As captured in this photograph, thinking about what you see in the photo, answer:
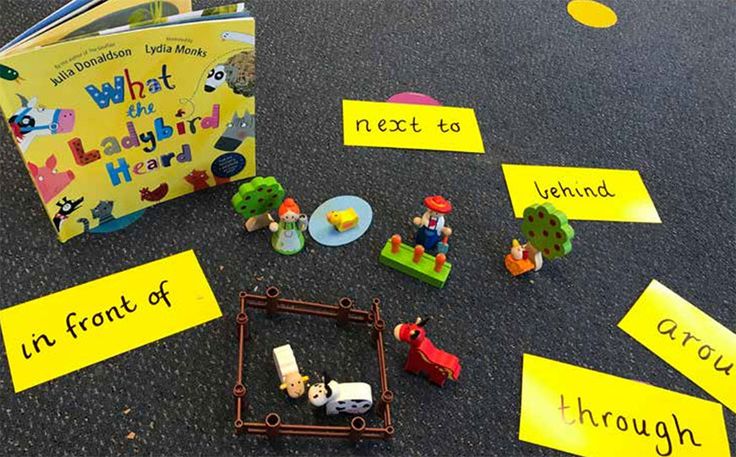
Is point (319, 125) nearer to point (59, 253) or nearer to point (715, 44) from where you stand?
point (59, 253)

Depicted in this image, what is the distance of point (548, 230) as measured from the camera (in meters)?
0.61

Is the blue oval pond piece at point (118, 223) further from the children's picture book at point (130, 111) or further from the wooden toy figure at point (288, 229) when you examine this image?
the wooden toy figure at point (288, 229)

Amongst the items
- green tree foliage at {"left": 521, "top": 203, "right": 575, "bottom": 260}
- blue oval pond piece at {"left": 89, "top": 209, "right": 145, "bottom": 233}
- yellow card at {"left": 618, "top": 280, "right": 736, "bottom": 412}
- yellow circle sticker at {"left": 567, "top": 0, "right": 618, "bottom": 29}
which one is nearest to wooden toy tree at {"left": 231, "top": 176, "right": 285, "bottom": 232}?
blue oval pond piece at {"left": 89, "top": 209, "right": 145, "bottom": 233}

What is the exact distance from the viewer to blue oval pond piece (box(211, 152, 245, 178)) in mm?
655

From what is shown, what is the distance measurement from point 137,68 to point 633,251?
1.82 feet

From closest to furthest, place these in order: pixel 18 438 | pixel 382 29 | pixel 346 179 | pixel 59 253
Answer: pixel 18 438
pixel 59 253
pixel 346 179
pixel 382 29

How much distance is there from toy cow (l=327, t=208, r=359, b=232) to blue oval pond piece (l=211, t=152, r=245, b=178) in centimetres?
11

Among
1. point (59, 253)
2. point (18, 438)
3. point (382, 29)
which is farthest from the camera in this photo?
point (382, 29)

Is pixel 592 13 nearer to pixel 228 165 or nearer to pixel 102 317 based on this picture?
pixel 228 165

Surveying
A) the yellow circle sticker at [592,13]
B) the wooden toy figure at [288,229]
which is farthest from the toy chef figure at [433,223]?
the yellow circle sticker at [592,13]

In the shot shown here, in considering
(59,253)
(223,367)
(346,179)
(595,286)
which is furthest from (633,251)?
(59,253)

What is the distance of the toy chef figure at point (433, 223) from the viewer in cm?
61

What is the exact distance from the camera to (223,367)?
0.55 m

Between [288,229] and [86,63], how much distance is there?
0.77 feet
